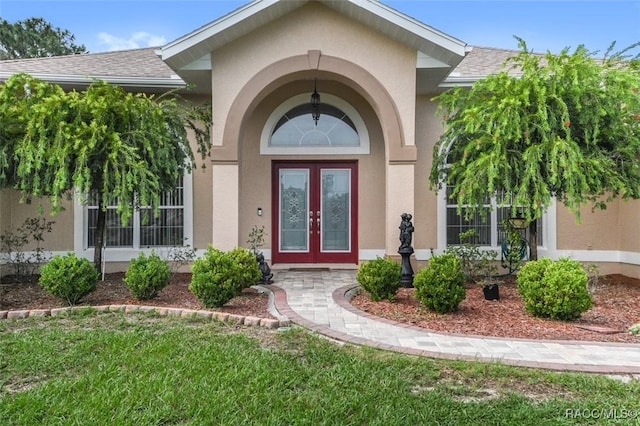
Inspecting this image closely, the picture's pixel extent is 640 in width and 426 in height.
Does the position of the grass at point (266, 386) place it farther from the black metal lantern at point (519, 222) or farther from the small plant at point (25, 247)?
the small plant at point (25, 247)

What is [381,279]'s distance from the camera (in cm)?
703

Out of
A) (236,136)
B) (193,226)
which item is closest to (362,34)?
(236,136)

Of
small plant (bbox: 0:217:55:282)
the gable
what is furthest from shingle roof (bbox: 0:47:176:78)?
small plant (bbox: 0:217:55:282)

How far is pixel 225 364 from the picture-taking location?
423 centimetres

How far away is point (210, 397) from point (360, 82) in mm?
6973

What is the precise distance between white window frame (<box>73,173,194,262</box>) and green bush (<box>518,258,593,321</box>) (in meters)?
7.37

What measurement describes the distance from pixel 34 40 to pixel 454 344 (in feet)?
125

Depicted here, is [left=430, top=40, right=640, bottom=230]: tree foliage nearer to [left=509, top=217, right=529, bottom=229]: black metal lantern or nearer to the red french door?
[left=509, top=217, right=529, bottom=229]: black metal lantern

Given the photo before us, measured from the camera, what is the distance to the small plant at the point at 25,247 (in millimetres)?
9367

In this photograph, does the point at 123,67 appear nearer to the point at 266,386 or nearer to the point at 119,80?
the point at 119,80

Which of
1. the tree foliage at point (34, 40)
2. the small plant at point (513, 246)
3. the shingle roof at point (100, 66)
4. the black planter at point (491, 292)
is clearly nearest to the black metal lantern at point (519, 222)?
the small plant at point (513, 246)

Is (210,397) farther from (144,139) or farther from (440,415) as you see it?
(144,139)

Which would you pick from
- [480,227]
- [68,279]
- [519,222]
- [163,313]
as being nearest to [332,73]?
[519,222]

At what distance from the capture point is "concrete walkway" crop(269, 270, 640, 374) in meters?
4.46
